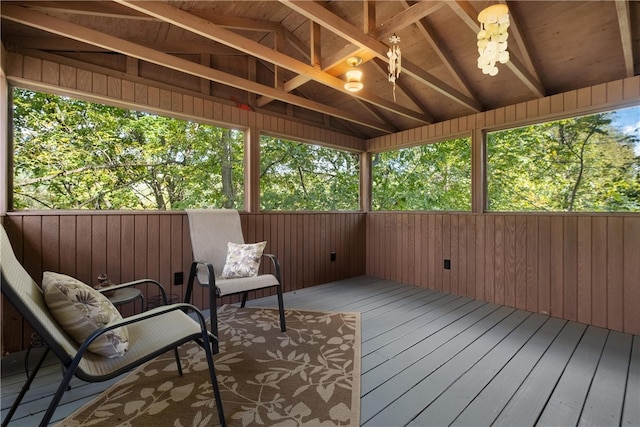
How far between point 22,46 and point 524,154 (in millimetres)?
4586

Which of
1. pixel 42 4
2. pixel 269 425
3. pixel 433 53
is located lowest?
pixel 269 425

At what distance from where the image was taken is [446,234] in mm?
3588

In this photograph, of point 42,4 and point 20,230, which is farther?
point 20,230

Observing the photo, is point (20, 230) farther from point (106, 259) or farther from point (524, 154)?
point (524, 154)

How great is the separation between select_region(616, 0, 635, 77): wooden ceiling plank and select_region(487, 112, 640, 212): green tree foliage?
405 millimetres

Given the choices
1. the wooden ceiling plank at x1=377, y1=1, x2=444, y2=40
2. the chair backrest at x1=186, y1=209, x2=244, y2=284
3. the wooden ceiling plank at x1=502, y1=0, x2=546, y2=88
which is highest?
the wooden ceiling plank at x1=502, y1=0, x2=546, y2=88

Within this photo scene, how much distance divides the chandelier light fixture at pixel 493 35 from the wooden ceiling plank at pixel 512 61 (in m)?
0.47

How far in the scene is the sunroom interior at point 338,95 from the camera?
6.89ft

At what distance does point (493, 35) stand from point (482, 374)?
1.95 metres

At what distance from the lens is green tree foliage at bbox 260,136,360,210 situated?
3527 mm

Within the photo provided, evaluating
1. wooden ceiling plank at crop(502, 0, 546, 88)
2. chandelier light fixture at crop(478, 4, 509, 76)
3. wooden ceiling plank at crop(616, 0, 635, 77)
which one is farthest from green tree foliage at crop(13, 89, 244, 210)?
wooden ceiling plank at crop(616, 0, 635, 77)

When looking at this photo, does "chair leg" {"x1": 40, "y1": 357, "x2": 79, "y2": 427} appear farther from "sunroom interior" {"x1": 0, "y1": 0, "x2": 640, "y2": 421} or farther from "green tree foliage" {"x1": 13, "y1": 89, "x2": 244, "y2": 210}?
"green tree foliage" {"x1": 13, "y1": 89, "x2": 244, "y2": 210}

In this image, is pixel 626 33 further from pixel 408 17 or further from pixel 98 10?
pixel 98 10

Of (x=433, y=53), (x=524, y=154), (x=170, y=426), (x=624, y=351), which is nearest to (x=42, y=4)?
(x=170, y=426)
